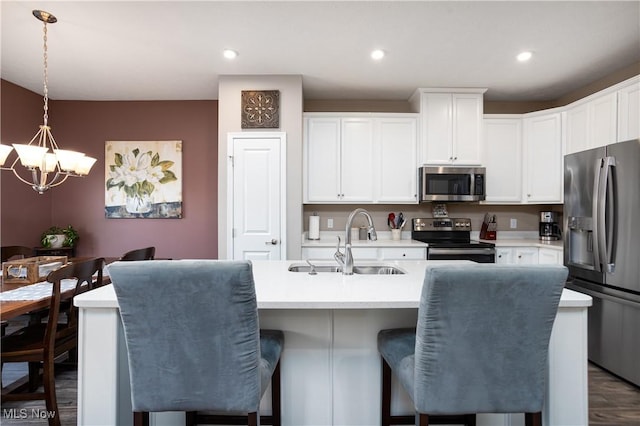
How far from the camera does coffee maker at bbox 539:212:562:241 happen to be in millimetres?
3859

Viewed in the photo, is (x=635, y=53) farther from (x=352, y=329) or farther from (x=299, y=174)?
(x=352, y=329)

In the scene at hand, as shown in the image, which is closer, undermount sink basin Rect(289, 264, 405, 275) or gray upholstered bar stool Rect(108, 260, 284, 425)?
gray upholstered bar stool Rect(108, 260, 284, 425)

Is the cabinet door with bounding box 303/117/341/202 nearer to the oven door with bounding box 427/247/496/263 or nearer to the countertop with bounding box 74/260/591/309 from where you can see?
the oven door with bounding box 427/247/496/263

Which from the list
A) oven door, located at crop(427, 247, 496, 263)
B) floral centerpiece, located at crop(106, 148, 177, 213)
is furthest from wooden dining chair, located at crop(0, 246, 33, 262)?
oven door, located at crop(427, 247, 496, 263)

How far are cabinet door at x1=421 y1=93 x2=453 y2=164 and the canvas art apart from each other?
2.96 metres

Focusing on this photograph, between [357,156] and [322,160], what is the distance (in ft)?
1.32

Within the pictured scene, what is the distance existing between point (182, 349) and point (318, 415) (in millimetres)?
837

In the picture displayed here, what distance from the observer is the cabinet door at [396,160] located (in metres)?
3.74

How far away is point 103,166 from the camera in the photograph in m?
4.08

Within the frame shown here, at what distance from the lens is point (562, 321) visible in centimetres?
137

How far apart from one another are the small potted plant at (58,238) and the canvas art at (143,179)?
1.45ft

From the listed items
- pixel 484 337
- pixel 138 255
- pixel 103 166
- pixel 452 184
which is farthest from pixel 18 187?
pixel 452 184

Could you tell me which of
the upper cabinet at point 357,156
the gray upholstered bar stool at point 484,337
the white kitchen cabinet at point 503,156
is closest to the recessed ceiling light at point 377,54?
the upper cabinet at point 357,156

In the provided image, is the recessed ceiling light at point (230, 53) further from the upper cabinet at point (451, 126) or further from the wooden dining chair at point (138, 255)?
the upper cabinet at point (451, 126)
